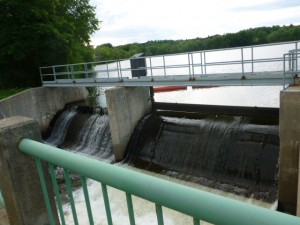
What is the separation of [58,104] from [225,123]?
38.5ft

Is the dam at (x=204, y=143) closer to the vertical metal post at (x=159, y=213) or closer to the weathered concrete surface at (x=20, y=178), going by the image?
the weathered concrete surface at (x=20, y=178)

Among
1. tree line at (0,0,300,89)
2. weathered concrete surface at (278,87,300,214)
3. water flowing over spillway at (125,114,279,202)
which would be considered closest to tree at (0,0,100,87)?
tree line at (0,0,300,89)

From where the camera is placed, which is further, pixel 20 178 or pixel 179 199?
pixel 20 178

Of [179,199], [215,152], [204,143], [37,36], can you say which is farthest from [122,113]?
[179,199]

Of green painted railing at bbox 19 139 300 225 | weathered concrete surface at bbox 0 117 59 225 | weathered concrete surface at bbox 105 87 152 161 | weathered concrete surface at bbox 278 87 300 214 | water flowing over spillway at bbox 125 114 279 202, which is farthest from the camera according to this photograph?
weathered concrete surface at bbox 105 87 152 161

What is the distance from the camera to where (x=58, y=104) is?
1898 centimetres

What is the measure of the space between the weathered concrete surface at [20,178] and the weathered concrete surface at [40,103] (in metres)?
14.8

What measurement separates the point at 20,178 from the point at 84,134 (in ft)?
43.4

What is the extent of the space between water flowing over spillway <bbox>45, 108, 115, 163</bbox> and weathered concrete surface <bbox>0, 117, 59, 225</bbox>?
10.8m

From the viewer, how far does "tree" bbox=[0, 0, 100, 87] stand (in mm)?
19328

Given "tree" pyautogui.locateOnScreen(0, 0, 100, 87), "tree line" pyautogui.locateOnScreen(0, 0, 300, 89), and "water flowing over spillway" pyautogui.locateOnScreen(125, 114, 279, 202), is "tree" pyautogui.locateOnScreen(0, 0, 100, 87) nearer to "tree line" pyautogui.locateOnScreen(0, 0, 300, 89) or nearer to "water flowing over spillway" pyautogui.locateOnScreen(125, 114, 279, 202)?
"tree line" pyautogui.locateOnScreen(0, 0, 300, 89)

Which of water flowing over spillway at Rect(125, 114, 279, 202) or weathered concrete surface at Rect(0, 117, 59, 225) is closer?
weathered concrete surface at Rect(0, 117, 59, 225)

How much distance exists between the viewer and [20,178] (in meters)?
2.38

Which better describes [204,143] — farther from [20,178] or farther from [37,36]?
[37,36]
